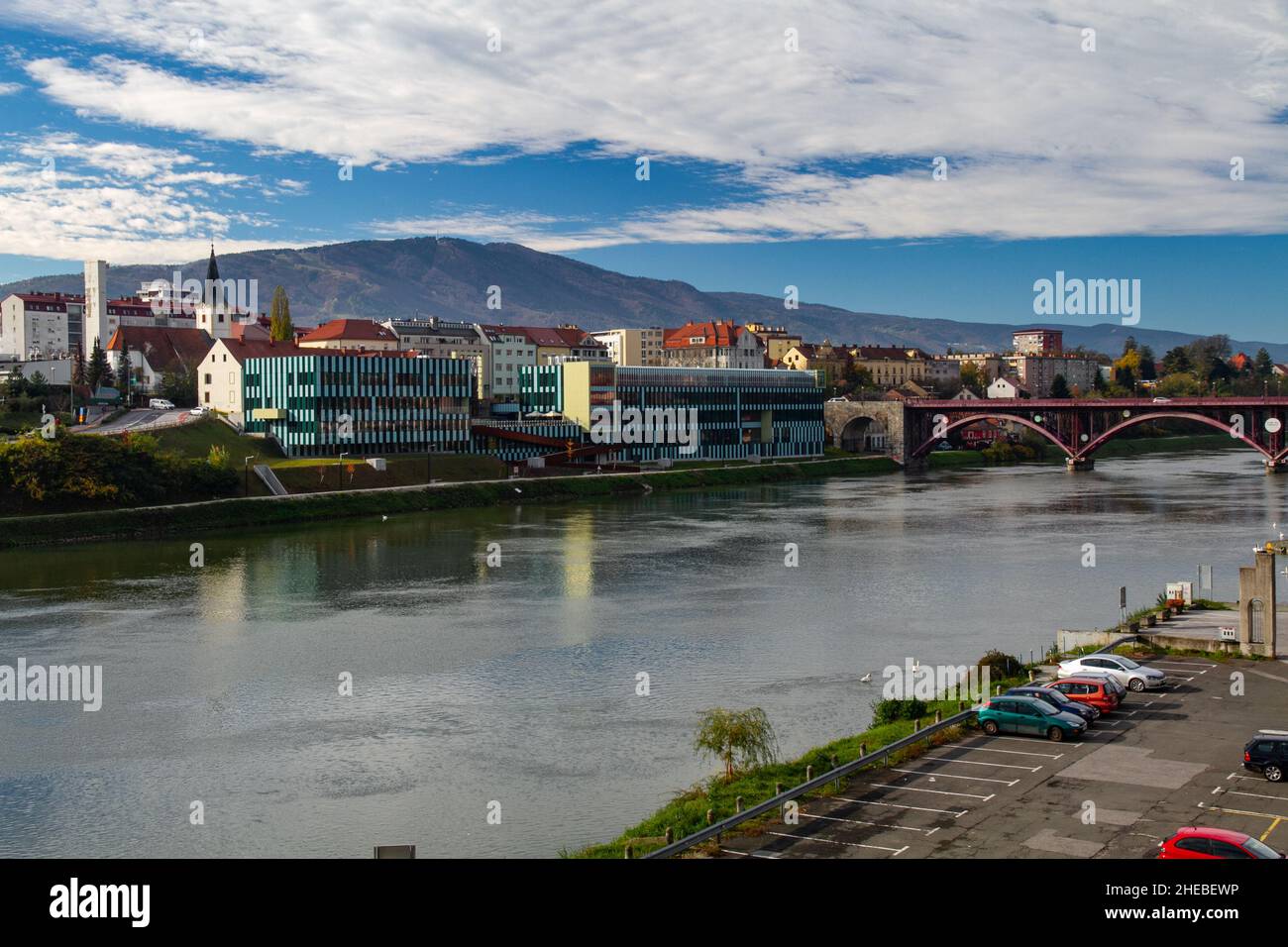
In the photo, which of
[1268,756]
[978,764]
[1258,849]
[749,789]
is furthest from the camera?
[978,764]

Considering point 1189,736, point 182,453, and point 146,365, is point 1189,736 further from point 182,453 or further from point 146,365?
point 146,365

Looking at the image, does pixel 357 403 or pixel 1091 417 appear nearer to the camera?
pixel 357 403

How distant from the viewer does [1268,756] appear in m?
17.8

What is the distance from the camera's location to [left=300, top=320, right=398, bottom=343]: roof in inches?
4845

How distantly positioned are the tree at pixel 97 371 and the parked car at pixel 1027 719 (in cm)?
7983

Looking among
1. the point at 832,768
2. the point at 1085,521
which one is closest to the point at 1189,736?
the point at 832,768

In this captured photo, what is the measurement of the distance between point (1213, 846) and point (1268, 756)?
17.1ft

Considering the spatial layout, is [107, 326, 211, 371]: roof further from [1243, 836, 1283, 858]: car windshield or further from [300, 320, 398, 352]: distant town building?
[1243, 836, 1283, 858]: car windshield

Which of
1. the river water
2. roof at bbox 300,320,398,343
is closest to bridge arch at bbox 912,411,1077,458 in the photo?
the river water

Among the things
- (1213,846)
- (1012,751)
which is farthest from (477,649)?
(1213,846)

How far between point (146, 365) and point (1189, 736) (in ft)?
315

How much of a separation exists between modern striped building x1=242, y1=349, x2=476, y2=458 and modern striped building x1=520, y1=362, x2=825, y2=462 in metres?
12.4

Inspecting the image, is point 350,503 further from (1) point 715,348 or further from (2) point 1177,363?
(2) point 1177,363
